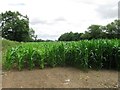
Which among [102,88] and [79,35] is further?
[79,35]

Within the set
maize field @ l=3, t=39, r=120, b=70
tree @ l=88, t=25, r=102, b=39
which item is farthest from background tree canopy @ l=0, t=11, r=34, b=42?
maize field @ l=3, t=39, r=120, b=70

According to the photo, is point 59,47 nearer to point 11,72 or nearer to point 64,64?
point 64,64

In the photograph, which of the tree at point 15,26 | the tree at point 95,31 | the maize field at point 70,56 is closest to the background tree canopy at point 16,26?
the tree at point 15,26

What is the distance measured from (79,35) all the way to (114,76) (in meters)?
44.3

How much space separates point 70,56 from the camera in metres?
9.07

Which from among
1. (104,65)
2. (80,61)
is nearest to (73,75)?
(80,61)

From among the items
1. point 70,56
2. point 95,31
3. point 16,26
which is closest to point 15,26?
point 16,26

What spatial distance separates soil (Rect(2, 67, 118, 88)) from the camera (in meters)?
7.65

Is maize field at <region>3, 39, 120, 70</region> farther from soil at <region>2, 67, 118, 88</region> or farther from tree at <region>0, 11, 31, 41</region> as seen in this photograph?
tree at <region>0, 11, 31, 41</region>

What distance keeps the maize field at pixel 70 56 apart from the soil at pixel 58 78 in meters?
0.26

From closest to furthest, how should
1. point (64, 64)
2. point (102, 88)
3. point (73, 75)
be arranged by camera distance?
1. point (102, 88)
2. point (73, 75)
3. point (64, 64)

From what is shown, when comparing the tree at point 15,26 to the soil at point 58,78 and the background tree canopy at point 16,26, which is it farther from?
the soil at point 58,78

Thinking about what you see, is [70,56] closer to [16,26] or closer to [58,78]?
[58,78]

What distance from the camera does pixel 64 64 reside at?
9.02 meters
